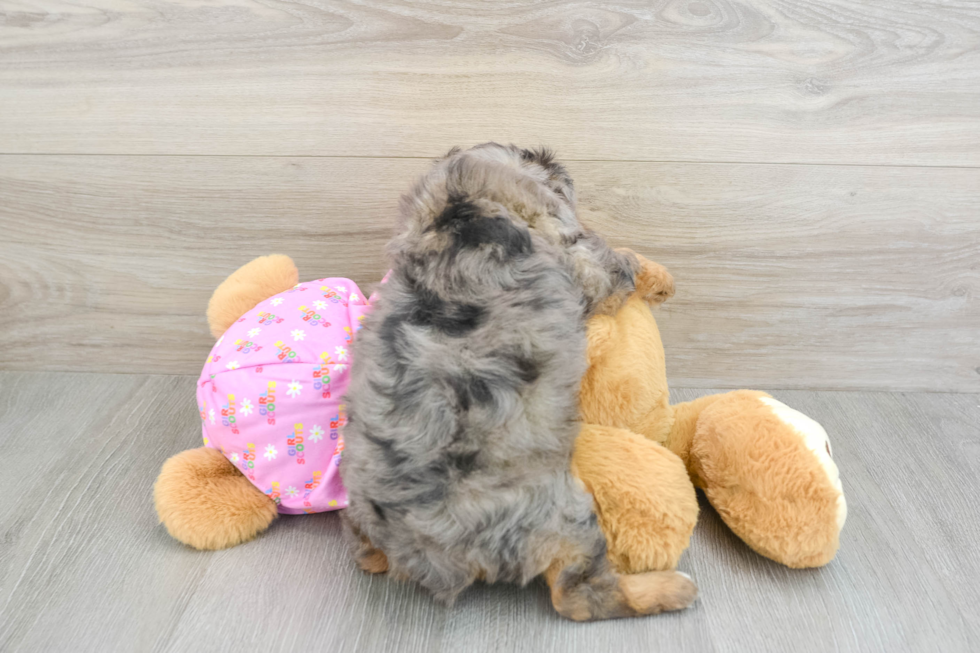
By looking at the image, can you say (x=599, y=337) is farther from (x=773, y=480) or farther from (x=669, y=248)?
(x=669, y=248)

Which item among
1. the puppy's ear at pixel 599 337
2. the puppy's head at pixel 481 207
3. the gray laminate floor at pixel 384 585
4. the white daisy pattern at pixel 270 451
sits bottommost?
the gray laminate floor at pixel 384 585

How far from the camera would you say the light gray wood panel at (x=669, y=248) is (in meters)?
0.99

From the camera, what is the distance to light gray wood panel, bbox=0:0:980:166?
0.90 metres

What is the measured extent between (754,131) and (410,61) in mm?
504

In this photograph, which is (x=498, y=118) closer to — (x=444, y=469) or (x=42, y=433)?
(x=444, y=469)

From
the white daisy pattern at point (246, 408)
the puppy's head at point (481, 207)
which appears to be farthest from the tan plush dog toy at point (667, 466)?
the white daisy pattern at point (246, 408)

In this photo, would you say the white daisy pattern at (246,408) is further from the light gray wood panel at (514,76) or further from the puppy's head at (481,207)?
the light gray wood panel at (514,76)

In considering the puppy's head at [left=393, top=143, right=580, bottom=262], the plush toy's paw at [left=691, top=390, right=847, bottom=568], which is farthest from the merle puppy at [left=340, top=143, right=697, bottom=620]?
the plush toy's paw at [left=691, top=390, right=847, bottom=568]

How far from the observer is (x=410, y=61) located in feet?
3.05

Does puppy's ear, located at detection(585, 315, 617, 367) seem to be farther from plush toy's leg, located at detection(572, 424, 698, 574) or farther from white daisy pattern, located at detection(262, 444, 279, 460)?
white daisy pattern, located at detection(262, 444, 279, 460)

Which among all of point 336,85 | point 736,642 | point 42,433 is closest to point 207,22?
point 336,85

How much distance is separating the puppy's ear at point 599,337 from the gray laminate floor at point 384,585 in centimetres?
27

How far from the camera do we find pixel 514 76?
0.93 metres

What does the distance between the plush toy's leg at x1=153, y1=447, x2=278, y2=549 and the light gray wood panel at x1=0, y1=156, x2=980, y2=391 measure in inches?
14.7
